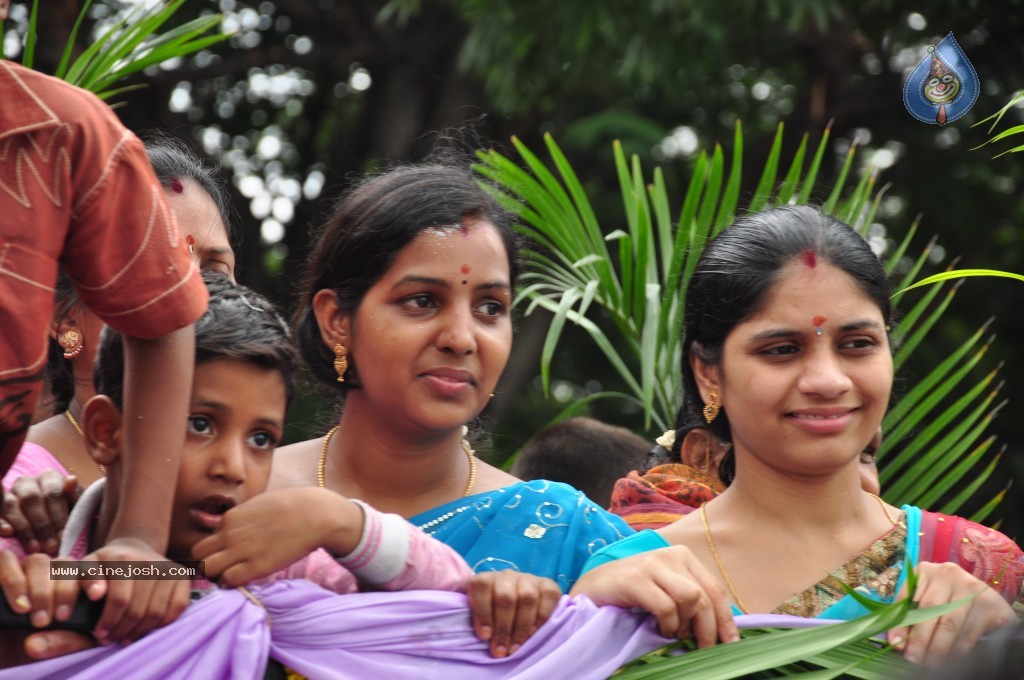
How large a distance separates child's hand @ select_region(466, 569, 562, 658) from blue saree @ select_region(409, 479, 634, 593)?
598 millimetres

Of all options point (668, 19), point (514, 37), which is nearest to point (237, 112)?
point (514, 37)

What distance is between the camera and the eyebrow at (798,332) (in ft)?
8.99

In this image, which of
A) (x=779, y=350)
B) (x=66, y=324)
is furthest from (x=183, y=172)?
(x=779, y=350)

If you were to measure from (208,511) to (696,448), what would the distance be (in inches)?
58.1

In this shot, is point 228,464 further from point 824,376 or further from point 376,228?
point 824,376

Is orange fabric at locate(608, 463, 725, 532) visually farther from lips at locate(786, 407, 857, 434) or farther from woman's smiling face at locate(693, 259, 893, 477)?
lips at locate(786, 407, 857, 434)

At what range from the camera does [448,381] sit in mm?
2885

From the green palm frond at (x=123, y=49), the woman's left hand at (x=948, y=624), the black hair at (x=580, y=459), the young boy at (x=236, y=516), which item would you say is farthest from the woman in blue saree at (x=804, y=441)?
the green palm frond at (x=123, y=49)

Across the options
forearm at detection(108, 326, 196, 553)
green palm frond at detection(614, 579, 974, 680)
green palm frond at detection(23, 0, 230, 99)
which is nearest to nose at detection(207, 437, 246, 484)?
forearm at detection(108, 326, 196, 553)

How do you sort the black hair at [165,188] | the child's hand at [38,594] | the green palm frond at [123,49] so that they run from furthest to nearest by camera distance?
1. the green palm frond at [123,49]
2. the black hair at [165,188]
3. the child's hand at [38,594]

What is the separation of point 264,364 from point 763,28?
15.8 feet

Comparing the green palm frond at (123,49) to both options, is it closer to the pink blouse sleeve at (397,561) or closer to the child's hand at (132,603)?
the pink blouse sleeve at (397,561)

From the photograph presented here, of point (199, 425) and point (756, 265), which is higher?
point (756, 265)

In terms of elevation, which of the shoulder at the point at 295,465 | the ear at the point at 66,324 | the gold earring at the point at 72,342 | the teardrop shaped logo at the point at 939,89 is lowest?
the shoulder at the point at 295,465
